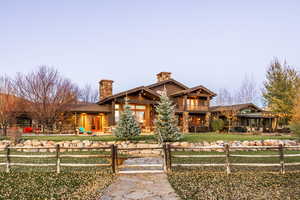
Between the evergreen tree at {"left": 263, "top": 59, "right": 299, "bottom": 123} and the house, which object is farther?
the house

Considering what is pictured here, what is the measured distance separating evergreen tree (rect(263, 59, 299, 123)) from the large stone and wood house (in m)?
2.89

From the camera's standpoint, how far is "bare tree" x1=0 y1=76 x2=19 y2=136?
1934cm

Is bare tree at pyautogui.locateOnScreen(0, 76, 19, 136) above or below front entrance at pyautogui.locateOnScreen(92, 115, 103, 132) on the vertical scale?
above

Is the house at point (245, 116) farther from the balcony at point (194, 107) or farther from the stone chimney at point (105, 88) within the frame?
the stone chimney at point (105, 88)

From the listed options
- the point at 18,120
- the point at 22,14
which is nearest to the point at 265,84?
the point at 22,14

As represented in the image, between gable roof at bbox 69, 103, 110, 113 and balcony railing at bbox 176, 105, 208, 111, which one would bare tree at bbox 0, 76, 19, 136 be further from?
balcony railing at bbox 176, 105, 208, 111

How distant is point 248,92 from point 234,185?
36.2 m

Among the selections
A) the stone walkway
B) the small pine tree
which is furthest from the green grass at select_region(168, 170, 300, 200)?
the small pine tree

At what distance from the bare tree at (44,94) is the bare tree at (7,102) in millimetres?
779

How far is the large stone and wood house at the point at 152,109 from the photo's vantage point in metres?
23.1

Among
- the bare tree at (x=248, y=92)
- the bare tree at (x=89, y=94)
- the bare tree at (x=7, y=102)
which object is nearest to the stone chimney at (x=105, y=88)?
the bare tree at (x=7, y=102)

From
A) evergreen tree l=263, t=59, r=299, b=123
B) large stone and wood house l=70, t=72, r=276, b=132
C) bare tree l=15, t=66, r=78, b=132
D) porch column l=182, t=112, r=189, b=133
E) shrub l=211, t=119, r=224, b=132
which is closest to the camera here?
bare tree l=15, t=66, r=78, b=132

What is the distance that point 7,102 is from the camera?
780 inches

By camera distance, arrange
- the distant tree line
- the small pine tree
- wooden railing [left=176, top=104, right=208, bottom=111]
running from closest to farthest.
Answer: the small pine tree, the distant tree line, wooden railing [left=176, top=104, right=208, bottom=111]
